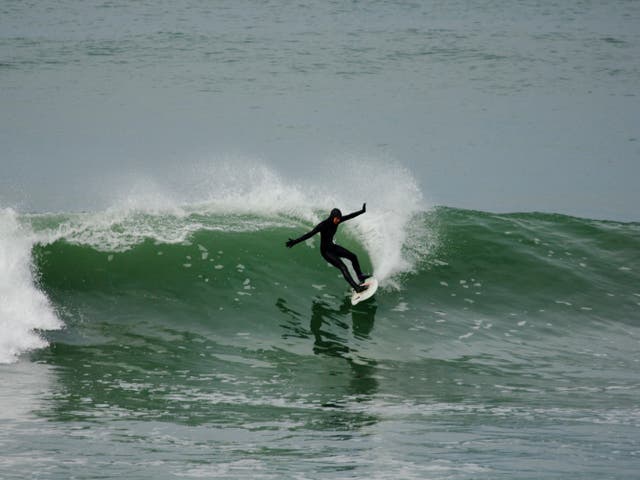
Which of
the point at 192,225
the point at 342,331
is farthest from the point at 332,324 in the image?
the point at 192,225

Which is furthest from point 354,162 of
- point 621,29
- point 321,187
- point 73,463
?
point 621,29

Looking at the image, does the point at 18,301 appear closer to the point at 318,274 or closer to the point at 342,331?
the point at 342,331

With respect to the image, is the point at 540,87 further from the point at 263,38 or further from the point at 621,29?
the point at 263,38

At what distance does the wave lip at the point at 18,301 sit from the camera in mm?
11695

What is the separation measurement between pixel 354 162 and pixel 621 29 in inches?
932

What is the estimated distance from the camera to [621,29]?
44.8 metres

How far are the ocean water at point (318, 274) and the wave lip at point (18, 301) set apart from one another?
4 centimetres

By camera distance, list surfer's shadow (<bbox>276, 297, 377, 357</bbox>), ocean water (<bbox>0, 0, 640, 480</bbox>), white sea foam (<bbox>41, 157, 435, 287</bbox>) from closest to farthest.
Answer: ocean water (<bbox>0, 0, 640, 480</bbox>) → surfer's shadow (<bbox>276, 297, 377, 357</bbox>) → white sea foam (<bbox>41, 157, 435, 287</bbox>)

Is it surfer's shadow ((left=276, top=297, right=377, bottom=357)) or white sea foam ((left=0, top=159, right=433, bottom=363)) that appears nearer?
surfer's shadow ((left=276, top=297, right=377, bottom=357))

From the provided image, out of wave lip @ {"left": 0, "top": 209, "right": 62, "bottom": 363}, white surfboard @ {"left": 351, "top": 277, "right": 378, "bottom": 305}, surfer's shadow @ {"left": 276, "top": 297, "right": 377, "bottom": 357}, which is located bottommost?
surfer's shadow @ {"left": 276, "top": 297, "right": 377, "bottom": 357}

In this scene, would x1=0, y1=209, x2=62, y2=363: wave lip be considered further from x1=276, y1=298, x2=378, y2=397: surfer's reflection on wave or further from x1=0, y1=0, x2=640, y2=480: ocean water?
x1=276, y1=298, x2=378, y2=397: surfer's reflection on wave

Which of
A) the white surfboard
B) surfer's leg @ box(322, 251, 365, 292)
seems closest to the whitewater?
the white surfboard

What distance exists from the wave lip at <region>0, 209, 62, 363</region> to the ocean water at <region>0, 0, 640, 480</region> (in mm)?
42

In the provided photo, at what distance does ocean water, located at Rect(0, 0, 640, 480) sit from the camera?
8.52 meters
